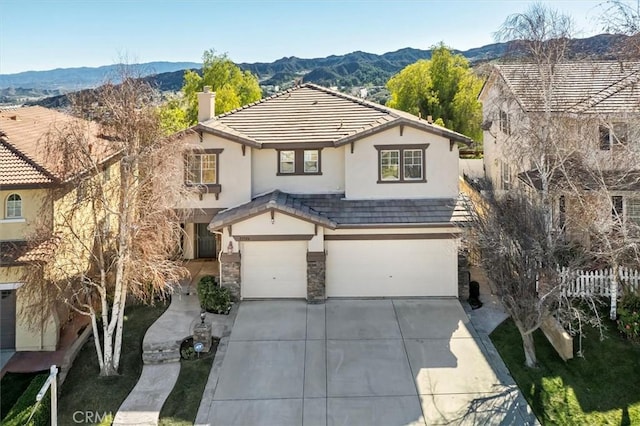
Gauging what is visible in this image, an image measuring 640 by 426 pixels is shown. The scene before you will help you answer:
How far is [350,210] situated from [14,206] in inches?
438

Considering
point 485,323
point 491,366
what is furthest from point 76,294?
point 485,323

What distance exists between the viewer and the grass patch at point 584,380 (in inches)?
439

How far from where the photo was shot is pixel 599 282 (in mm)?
15461

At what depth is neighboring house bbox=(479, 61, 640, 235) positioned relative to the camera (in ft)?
48.2

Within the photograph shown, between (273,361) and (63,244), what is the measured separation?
6.55 metres

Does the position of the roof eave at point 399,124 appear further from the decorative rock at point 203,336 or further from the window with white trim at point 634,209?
the decorative rock at point 203,336

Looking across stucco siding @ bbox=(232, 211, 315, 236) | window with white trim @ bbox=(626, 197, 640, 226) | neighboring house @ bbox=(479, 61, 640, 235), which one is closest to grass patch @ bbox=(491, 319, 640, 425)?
neighboring house @ bbox=(479, 61, 640, 235)

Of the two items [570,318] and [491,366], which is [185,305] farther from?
[570,318]

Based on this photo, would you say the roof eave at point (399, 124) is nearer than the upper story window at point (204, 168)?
Yes

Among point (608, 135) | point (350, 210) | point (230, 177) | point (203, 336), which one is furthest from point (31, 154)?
point (608, 135)

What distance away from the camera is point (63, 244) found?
1234 centimetres

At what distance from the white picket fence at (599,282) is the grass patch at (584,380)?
133cm

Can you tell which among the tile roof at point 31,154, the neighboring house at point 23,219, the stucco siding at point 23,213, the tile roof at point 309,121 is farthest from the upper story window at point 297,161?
the stucco siding at point 23,213

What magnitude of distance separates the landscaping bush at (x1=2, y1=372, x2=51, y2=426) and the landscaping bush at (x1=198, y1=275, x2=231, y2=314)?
5665mm
